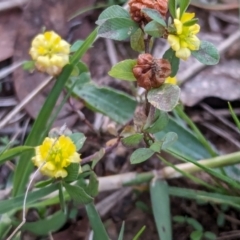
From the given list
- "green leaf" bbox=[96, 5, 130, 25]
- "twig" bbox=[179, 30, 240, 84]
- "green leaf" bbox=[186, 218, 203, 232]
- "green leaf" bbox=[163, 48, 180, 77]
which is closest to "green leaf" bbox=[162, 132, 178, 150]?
"green leaf" bbox=[163, 48, 180, 77]

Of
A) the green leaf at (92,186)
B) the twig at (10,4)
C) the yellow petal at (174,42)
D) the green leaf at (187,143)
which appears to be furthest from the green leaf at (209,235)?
the twig at (10,4)

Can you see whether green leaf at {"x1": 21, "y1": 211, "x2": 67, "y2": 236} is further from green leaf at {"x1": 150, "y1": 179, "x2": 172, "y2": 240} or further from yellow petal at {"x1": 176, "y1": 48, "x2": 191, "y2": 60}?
yellow petal at {"x1": 176, "y1": 48, "x2": 191, "y2": 60}

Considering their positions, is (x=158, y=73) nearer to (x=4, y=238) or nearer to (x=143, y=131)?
(x=143, y=131)

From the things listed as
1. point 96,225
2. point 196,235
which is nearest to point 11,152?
point 96,225

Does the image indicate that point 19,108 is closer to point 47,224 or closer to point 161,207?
point 47,224

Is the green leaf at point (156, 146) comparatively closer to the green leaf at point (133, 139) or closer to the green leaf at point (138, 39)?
the green leaf at point (133, 139)

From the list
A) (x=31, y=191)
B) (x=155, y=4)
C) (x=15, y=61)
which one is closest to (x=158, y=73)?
(x=155, y=4)
